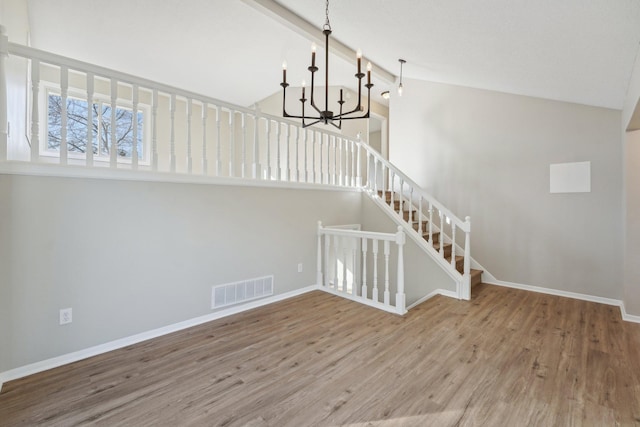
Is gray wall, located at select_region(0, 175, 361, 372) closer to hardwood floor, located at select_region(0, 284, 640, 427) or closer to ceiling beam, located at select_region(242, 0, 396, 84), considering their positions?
hardwood floor, located at select_region(0, 284, 640, 427)

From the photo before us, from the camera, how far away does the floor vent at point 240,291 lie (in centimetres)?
310

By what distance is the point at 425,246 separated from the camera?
4098 mm

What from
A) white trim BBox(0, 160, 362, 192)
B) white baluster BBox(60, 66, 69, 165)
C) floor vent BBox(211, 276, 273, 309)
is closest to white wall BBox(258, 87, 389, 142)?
white trim BBox(0, 160, 362, 192)

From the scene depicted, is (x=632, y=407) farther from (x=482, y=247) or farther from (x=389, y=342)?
(x=482, y=247)

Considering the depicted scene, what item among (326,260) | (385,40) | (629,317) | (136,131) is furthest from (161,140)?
(629,317)

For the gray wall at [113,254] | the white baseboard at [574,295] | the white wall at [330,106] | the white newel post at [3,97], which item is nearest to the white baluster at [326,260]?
the gray wall at [113,254]

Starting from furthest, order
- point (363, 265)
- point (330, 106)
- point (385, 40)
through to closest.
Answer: point (330, 106) → point (363, 265) → point (385, 40)

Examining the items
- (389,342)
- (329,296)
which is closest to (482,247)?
(329,296)

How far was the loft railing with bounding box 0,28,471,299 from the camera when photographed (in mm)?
2273

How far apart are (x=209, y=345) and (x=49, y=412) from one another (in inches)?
40.5

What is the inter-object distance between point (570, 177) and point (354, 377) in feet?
13.0

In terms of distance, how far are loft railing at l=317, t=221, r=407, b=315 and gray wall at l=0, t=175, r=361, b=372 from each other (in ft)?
2.66

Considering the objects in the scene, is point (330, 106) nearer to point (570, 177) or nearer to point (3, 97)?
point (570, 177)

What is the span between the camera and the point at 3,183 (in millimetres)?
1987
